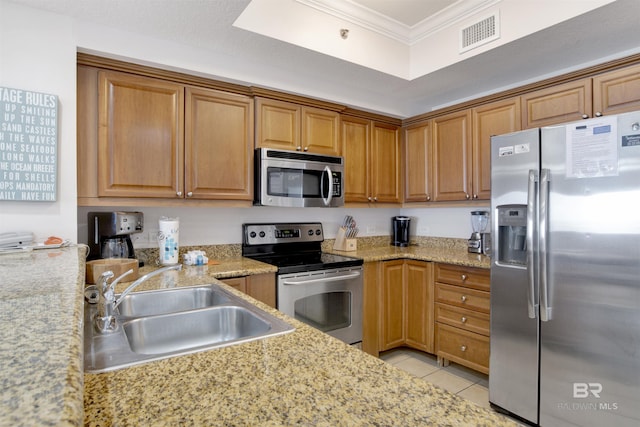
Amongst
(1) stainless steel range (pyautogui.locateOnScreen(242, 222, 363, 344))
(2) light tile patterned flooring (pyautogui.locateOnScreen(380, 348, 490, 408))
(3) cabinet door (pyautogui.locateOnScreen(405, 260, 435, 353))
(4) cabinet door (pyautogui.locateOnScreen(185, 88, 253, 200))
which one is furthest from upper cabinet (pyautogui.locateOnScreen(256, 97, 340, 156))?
(2) light tile patterned flooring (pyautogui.locateOnScreen(380, 348, 490, 408))

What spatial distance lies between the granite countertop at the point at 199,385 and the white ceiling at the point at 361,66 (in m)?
1.61

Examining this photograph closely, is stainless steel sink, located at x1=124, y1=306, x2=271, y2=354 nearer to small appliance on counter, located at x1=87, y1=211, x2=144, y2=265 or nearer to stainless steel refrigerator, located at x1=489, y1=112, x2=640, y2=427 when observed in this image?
small appliance on counter, located at x1=87, y1=211, x2=144, y2=265

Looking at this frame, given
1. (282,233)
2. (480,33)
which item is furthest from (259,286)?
(480,33)

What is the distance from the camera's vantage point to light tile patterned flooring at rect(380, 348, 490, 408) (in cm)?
241

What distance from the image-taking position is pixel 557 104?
2.38 metres

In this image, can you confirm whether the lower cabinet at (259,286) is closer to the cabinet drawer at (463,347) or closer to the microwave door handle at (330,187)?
the microwave door handle at (330,187)

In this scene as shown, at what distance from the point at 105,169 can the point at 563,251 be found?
2655 mm

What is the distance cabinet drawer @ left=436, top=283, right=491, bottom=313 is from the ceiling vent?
5.72ft

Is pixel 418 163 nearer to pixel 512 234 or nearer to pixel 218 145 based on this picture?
pixel 512 234

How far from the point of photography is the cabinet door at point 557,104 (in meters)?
2.24

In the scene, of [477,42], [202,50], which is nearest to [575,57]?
[477,42]

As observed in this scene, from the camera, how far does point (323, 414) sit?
597 mm

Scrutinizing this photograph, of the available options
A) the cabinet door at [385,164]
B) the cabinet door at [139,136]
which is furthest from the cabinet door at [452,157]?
the cabinet door at [139,136]

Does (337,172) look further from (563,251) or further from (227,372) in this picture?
(227,372)
